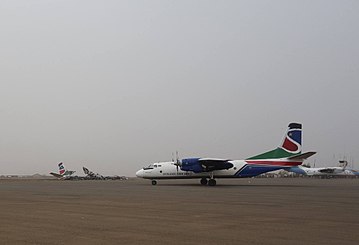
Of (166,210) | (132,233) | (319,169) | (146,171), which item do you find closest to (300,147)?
(146,171)

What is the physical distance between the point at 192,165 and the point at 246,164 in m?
5.94

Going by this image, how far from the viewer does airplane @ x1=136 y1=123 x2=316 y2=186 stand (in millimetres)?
47000

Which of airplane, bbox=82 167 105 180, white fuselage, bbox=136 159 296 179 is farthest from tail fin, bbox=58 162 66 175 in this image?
white fuselage, bbox=136 159 296 179

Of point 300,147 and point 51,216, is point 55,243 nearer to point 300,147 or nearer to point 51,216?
point 51,216

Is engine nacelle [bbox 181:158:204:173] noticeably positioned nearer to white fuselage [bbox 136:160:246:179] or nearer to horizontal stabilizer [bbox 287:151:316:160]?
white fuselage [bbox 136:160:246:179]

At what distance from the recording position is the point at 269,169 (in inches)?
1849

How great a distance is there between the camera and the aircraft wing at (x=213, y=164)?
157 ft

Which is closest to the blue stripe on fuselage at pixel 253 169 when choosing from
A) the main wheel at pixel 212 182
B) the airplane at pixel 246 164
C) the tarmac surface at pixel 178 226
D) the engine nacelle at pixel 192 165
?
the airplane at pixel 246 164

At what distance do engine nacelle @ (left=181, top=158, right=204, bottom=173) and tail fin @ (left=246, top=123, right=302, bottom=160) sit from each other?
588cm

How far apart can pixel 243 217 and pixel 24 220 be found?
7.54 metres

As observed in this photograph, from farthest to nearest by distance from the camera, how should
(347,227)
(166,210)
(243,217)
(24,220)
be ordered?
1. (166,210)
2. (243,217)
3. (24,220)
4. (347,227)

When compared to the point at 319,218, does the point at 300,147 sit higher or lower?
higher

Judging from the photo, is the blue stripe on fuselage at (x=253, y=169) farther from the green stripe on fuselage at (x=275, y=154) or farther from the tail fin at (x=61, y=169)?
the tail fin at (x=61, y=169)

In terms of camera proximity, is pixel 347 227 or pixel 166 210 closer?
pixel 347 227
